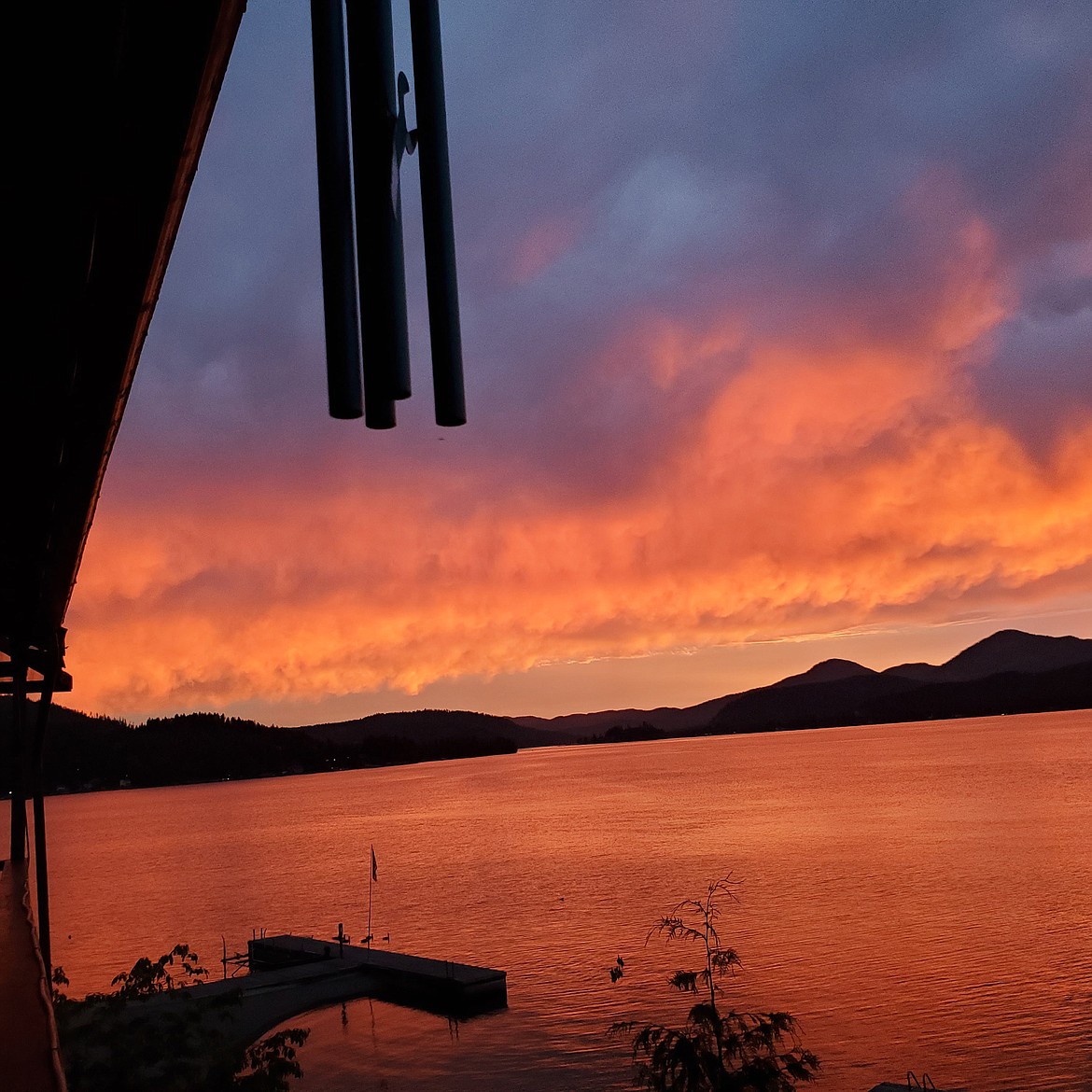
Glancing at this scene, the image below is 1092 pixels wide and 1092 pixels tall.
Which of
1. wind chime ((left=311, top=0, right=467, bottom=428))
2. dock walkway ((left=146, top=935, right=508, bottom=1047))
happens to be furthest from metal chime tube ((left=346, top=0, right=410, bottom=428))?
dock walkway ((left=146, top=935, right=508, bottom=1047))

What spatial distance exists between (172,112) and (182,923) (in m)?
80.6

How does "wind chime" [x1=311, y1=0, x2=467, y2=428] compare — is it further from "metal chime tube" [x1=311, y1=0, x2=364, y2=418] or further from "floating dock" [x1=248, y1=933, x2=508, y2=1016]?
"floating dock" [x1=248, y1=933, x2=508, y2=1016]

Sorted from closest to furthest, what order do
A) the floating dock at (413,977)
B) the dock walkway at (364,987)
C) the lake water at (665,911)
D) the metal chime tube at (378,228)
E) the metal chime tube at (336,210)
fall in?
the metal chime tube at (378,228) < the metal chime tube at (336,210) < the lake water at (665,911) < the dock walkway at (364,987) < the floating dock at (413,977)

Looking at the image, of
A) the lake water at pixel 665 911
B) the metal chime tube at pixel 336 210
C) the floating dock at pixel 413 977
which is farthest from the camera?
the floating dock at pixel 413 977

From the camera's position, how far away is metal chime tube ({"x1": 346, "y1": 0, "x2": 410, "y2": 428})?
2.00 meters

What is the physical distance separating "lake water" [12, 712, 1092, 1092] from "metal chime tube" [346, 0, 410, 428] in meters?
37.3

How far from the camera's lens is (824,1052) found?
3703 centimetres

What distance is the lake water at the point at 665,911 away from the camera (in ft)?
126

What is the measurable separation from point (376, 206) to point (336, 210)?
0.20 meters

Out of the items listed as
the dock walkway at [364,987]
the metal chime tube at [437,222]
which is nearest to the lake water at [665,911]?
the dock walkway at [364,987]

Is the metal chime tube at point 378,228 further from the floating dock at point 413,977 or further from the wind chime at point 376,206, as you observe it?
the floating dock at point 413,977

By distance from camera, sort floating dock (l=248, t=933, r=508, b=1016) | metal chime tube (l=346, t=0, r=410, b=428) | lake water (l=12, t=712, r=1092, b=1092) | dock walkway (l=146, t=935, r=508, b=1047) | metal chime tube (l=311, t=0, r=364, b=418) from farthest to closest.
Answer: floating dock (l=248, t=933, r=508, b=1016) < dock walkway (l=146, t=935, r=508, b=1047) < lake water (l=12, t=712, r=1092, b=1092) < metal chime tube (l=311, t=0, r=364, b=418) < metal chime tube (l=346, t=0, r=410, b=428)

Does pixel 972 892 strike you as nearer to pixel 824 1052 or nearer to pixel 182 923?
pixel 824 1052

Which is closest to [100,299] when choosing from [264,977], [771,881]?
[264,977]
